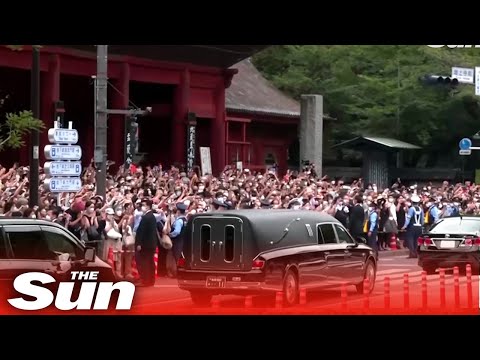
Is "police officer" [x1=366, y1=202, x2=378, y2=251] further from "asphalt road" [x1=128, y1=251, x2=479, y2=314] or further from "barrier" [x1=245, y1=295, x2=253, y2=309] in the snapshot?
"barrier" [x1=245, y1=295, x2=253, y2=309]

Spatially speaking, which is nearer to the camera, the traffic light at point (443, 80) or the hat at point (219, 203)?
the hat at point (219, 203)

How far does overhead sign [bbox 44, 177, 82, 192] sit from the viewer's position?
2275 cm

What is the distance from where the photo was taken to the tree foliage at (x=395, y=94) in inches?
925

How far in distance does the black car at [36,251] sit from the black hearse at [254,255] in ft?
10.1

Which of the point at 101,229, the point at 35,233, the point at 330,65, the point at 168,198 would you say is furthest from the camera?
the point at 330,65

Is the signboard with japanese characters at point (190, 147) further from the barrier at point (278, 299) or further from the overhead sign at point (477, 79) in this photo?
the barrier at point (278, 299)

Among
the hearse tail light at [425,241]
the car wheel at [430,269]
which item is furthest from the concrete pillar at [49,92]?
the car wheel at [430,269]

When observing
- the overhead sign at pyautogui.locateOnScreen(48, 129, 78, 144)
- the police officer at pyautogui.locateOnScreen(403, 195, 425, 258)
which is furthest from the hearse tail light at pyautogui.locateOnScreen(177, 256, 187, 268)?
the police officer at pyautogui.locateOnScreen(403, 195, 425, 258)

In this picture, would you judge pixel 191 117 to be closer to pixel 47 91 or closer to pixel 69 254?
pixel 47 91

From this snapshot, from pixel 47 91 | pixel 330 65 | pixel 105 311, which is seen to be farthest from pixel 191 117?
pixel 105 311

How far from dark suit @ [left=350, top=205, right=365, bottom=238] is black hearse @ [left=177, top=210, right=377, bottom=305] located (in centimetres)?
339

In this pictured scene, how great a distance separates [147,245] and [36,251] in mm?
5728
